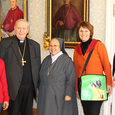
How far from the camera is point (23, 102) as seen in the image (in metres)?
2.74

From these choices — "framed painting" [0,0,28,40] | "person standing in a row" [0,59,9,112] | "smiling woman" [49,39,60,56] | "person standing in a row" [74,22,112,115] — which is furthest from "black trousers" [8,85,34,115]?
"framed painting" [0,0,28,40]

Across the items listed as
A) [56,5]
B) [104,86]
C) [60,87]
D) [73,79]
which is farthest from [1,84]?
[56,5]

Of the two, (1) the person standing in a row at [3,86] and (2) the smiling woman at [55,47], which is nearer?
(1) the person standing in a row at [3,86]

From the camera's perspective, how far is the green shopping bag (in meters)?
2.40

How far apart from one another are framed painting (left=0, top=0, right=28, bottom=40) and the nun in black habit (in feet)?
5.80

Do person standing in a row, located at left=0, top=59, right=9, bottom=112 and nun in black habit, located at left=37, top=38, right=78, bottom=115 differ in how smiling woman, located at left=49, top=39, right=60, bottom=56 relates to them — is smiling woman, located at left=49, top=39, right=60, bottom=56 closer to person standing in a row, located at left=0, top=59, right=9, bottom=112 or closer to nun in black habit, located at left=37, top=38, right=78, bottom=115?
nun in black habit, located at left=37, top=38, right=78, bottom=115

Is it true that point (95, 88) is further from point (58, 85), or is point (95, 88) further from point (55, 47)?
point (55, 47)

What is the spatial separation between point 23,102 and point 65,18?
1894mm

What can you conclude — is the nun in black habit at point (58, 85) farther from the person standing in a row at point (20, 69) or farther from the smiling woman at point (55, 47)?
the person standing in a row at point (20, 69)

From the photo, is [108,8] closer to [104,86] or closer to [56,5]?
[56,5]

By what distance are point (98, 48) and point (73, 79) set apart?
0.59 meters

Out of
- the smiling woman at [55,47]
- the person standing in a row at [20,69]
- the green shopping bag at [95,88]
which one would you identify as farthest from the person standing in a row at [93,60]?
the person standing in a row at [20,69]

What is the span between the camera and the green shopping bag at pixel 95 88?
2400 mm

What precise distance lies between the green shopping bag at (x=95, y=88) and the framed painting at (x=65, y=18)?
134 centimetres
